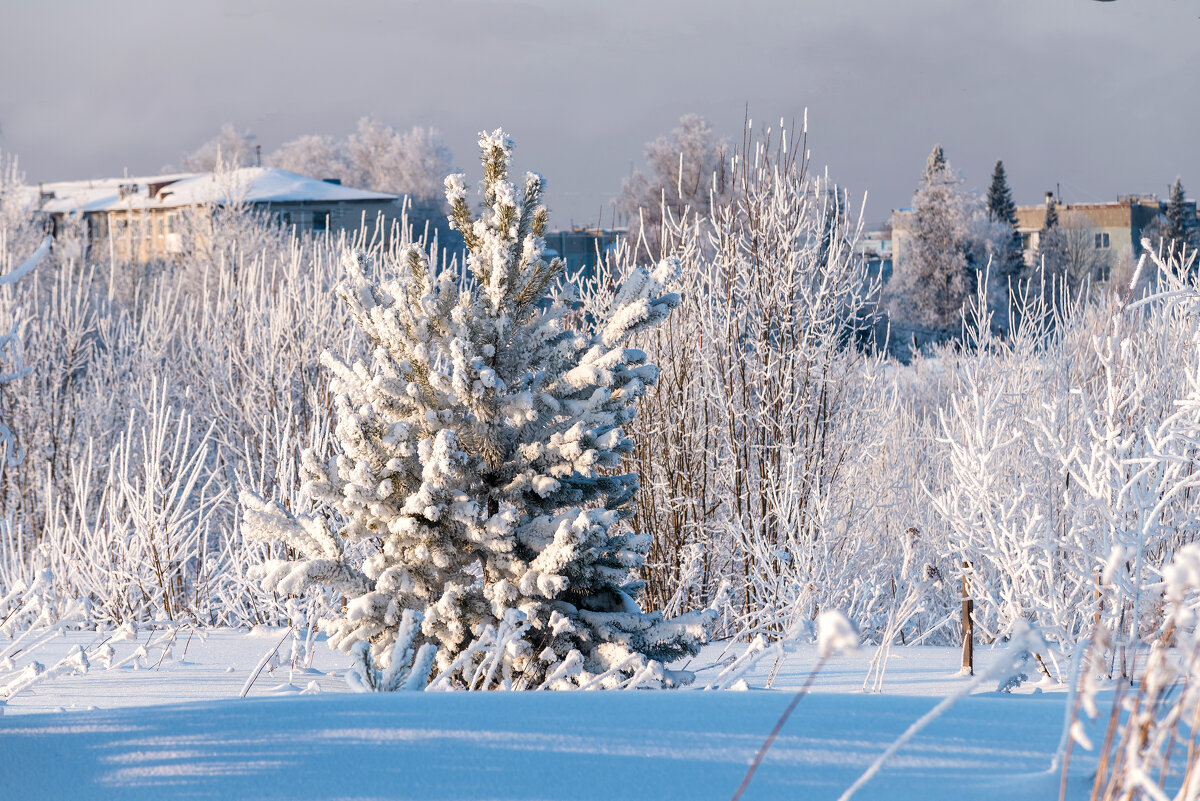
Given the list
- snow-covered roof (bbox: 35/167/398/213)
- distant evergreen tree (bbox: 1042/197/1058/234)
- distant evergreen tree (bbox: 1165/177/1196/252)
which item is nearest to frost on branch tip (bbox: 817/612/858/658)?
snow-covered roof (bbox: 35/167/398/213)

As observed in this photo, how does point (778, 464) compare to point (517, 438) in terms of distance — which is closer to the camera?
point (517, 438)

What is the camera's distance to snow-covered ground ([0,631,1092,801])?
200cm

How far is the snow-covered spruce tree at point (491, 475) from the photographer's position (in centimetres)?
385

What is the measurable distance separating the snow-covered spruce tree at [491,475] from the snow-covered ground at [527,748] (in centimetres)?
140

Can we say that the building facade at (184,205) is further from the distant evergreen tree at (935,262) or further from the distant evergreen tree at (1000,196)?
the distant evergreen tree at (1000,196)

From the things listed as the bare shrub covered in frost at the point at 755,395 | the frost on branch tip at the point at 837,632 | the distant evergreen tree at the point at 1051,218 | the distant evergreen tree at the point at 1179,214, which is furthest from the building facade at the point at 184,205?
the distant evergreen tree at the point at 1179,214

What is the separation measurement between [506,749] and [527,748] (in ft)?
0.14

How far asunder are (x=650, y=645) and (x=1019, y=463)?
5.27 meters

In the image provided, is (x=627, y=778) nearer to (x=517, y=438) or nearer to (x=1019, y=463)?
(x=517, y=438)

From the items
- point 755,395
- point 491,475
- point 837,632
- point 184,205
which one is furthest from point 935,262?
point 837,632

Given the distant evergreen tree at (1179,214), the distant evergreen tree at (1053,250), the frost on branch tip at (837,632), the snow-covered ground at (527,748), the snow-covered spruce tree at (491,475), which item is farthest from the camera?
the distant evergreen tree at (1179,214)

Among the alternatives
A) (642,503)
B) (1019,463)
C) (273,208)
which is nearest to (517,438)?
(642,503)

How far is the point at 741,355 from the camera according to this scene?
7648mm

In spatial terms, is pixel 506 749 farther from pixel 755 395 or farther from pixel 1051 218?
pixel 1051 218
